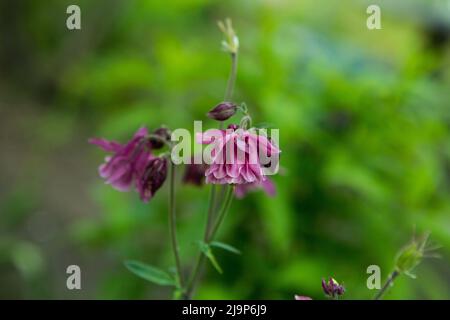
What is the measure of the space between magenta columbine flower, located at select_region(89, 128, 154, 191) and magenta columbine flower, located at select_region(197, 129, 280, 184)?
0.60ft

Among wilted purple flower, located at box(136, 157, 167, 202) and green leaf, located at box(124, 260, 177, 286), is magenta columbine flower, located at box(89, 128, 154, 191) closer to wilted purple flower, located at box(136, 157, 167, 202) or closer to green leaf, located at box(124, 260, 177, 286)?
wilted purple flower, located at box(136, 157, 167, 202)

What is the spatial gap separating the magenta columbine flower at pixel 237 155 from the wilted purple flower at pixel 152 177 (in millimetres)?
137

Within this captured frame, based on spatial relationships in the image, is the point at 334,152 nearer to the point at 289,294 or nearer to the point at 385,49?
the point at 289,294

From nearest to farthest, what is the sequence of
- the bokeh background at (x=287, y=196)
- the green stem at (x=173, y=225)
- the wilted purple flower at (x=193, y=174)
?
the green stem at (x=173, y=225) < the wilted purple flower at (x=193, y=174) < the bokeh background at (x=287, y=196)

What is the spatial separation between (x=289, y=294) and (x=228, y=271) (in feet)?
0.73

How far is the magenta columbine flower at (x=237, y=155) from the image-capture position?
860 mm

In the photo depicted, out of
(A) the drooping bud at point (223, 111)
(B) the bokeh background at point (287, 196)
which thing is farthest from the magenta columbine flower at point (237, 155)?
(B) the bokeh background at point (287, 196)

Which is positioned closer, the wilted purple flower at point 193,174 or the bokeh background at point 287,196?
the wilted purple flower at point 193,174

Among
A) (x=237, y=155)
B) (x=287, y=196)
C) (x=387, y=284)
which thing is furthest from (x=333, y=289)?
(x=287, y=196)

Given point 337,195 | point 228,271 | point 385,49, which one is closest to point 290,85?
point 337,195

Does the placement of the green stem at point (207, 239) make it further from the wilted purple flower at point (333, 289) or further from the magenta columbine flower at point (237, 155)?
the wilted purple flower at point (333, 289)

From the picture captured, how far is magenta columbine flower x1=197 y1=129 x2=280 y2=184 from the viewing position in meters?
0.86

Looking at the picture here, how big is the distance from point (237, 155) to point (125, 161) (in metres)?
0.26

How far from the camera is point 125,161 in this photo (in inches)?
41.6
